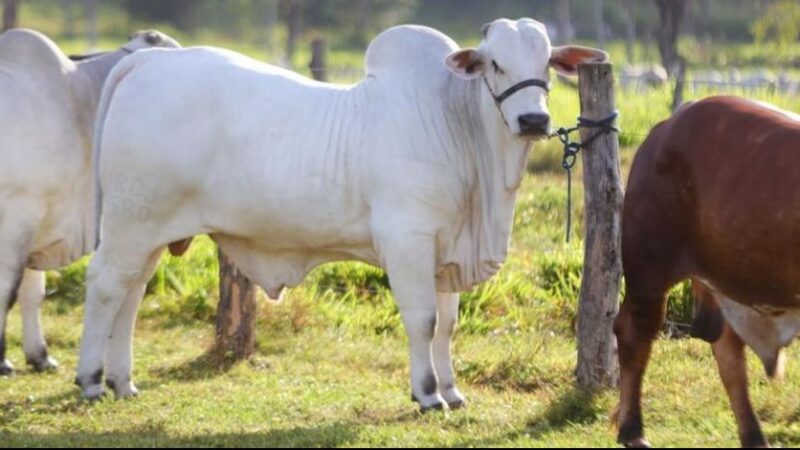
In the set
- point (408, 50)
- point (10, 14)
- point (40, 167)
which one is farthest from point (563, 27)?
point (408, 50)

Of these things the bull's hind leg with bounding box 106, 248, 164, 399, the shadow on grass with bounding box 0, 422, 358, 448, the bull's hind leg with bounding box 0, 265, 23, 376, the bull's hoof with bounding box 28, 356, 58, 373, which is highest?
the bull's hind leg with bounding box 0, 265, 23, 376

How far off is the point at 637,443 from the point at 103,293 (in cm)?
264

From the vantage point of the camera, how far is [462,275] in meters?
7.36

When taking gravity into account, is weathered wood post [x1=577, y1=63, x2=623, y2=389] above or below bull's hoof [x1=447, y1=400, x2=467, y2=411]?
above

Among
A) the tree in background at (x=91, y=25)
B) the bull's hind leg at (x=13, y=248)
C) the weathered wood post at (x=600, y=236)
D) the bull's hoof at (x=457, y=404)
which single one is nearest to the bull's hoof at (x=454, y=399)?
the bull's hoof at (x=457, y=404)

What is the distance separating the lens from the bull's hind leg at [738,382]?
6.21 meters

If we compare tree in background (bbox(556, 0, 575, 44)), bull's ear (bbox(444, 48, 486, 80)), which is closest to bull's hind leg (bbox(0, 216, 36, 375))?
bull's ear (bbox(444, 48, 486, 80))

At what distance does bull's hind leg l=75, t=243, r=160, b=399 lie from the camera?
7.61 metres

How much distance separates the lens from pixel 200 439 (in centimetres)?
671

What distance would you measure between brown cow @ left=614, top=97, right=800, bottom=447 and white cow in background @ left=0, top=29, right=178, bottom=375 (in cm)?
280

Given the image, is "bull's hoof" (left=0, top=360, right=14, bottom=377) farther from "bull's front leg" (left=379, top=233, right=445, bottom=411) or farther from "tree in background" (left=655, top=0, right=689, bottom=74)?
"tree in background" (left=655, top=0, right=689, bottom=74)

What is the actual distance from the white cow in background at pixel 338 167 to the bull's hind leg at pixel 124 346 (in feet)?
0.17

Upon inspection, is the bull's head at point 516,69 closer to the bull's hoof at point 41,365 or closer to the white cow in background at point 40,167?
the white cow in background at point 40,167

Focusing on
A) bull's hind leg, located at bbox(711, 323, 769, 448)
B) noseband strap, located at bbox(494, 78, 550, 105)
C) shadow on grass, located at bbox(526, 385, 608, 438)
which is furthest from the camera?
noseband strap, located at bbox(494, 78, 550, 105)
